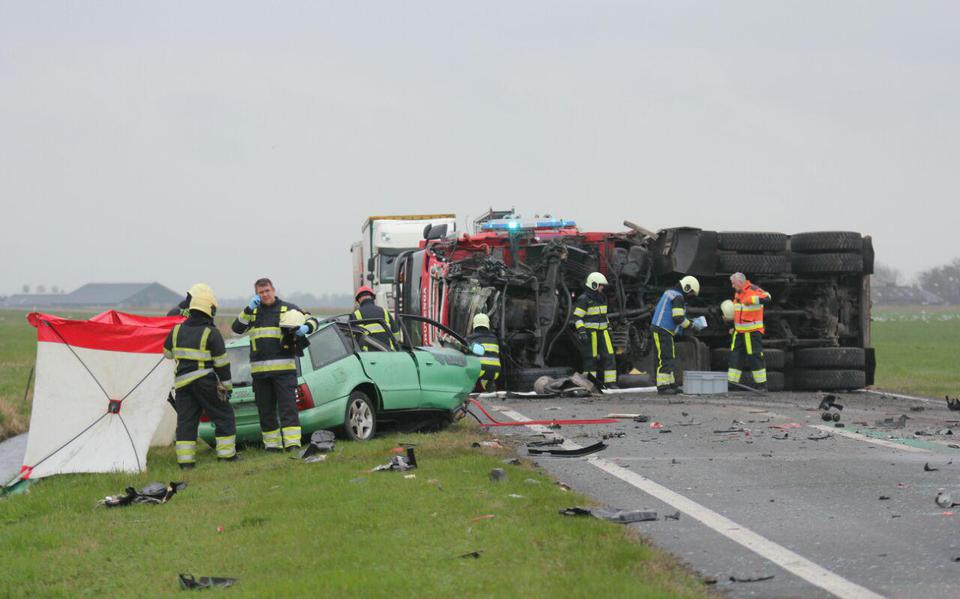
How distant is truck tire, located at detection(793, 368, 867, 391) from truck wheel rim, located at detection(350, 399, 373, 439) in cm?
890

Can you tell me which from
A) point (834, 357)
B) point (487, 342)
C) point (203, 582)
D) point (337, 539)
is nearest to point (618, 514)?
point (337, 539)

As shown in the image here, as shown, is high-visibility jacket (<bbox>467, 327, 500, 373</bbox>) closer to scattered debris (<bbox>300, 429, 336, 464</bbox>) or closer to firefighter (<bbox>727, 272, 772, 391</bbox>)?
firefighter (<bbox>727, 272, 772, 391</bbox>)

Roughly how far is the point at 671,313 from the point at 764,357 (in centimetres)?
155

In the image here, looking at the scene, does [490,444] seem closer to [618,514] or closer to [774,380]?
[618,514]

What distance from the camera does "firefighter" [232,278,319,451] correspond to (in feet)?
37.0

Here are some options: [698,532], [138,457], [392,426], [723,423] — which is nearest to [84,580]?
[698,532]

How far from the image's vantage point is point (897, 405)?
1609 centimetres

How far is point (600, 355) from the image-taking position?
18.3 m

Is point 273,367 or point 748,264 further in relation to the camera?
point 748,264

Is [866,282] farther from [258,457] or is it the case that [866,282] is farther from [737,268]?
[258,457]

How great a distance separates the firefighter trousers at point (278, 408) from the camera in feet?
36.9

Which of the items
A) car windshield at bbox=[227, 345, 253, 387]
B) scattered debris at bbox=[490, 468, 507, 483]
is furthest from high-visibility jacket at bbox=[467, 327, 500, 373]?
scattered debris at bbox=[490, 468, 507, 483]

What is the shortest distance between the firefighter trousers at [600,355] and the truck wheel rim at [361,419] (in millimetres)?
6653

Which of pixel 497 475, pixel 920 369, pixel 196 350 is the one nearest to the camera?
pixel 497 475
